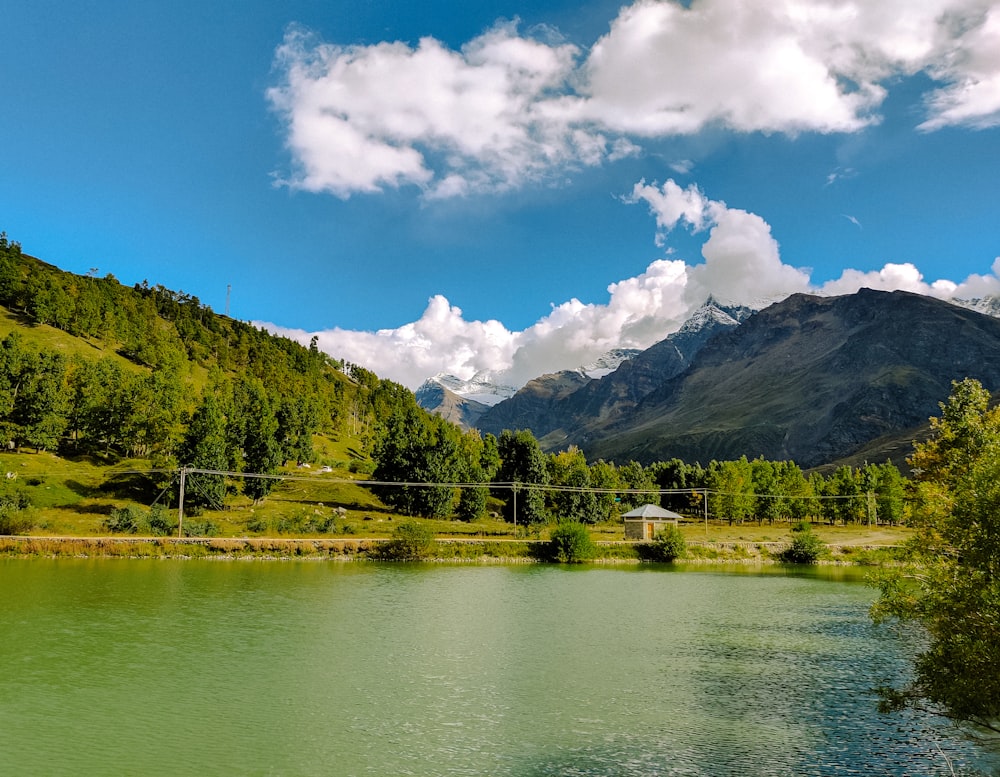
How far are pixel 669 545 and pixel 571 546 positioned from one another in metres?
16.5

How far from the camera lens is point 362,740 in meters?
24.2

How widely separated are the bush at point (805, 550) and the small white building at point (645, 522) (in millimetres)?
18743

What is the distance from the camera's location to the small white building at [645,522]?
117m

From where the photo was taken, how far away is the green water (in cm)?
2266

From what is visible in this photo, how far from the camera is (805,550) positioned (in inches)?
4296

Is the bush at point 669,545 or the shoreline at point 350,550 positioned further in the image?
the bush at point 669,545

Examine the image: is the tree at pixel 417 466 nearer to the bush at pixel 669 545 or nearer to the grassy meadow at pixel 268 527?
the grassy meadow at pixel 268 527

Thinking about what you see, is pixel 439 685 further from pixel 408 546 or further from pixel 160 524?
pixel 160 524

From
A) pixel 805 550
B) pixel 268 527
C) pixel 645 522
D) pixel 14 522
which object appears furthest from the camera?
pixel 645 522

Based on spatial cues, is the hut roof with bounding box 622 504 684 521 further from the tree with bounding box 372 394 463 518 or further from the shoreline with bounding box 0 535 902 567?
the tree with bounding box 372 394 463 518

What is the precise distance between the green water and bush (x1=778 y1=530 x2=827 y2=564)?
165ft

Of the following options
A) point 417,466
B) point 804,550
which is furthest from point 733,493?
point 417,466

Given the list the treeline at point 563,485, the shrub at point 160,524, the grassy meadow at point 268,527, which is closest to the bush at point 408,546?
the grassy meadow at point 268,527

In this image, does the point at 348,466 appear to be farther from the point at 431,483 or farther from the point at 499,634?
the point at 499,634
